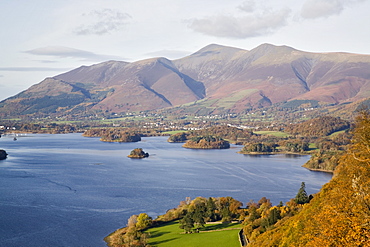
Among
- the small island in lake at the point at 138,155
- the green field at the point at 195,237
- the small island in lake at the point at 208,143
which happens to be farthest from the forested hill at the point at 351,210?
the small island in lake at the point at 208,143

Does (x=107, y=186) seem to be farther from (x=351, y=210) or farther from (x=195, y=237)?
(x=351, y=210)

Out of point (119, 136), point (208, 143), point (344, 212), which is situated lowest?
point (208, 143)

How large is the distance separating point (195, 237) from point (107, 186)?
22681mm

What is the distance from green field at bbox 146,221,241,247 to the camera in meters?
25.8

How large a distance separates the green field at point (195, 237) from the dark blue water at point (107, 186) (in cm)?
404

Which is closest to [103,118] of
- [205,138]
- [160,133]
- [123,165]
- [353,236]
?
[160,133]

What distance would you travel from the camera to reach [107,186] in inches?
1898

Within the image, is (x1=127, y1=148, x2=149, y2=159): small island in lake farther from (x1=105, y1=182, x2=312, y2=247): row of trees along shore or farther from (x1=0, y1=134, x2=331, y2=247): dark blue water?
(x1=105, y1=182, x2=312, y2=247): row of trees along shore

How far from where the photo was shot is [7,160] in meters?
67.6

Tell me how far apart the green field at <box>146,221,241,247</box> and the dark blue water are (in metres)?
4.04

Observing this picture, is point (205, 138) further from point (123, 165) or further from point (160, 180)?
point (160, 180)

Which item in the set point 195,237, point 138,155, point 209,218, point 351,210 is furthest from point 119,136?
point 351,210

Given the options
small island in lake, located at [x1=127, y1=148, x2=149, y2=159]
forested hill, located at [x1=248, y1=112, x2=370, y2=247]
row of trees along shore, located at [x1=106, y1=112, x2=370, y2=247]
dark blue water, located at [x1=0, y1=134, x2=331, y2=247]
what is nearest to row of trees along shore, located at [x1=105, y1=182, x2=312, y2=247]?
row of trees along shore, located at [x1=106, y1=112, x2=370, y2=247]

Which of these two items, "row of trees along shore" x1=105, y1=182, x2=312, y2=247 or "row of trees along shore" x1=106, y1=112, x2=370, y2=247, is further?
"row of trees along shore" x1=105, y1=182, x2=312, y2=247
